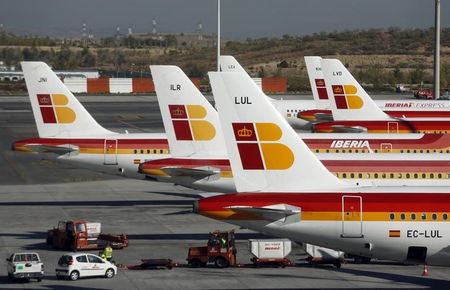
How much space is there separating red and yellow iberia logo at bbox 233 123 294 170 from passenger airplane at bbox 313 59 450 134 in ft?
128

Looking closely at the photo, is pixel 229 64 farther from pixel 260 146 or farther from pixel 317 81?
pixel 260 146

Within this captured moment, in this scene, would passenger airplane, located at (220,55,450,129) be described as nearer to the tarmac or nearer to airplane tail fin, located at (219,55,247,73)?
airplane tail fin, located at (219,55,247,73)

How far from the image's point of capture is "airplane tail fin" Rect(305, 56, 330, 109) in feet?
304

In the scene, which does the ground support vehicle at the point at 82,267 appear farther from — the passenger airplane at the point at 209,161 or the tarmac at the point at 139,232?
the passenger airplane at the point at 209,161

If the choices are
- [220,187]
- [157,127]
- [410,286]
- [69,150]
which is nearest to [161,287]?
[410,286]

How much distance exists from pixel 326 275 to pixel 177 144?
52.2 ft

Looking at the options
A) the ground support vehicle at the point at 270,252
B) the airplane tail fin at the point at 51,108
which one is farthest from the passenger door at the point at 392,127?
the ground support vehicle at the point at 270,252

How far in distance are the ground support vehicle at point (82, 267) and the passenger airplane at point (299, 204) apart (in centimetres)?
724

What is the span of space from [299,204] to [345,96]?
46846mm

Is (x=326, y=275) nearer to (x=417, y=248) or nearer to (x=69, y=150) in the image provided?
(x=417, y=248)

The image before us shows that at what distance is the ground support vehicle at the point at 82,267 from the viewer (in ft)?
140

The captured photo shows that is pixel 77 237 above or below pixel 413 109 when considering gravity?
below

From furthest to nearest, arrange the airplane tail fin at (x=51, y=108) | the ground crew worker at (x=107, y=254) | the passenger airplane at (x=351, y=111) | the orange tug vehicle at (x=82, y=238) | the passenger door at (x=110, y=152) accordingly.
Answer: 1. the passenger airplane at (x=351, y=111)
2. the airplane tail fin at (x=51, y=108)
3. the passenger door at (x=110, y=152)
4. the orange tug vehicle at (x=82, y=238)
5. the ground crew worker at (x=107, y=254)

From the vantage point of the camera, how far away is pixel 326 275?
43812 mm
